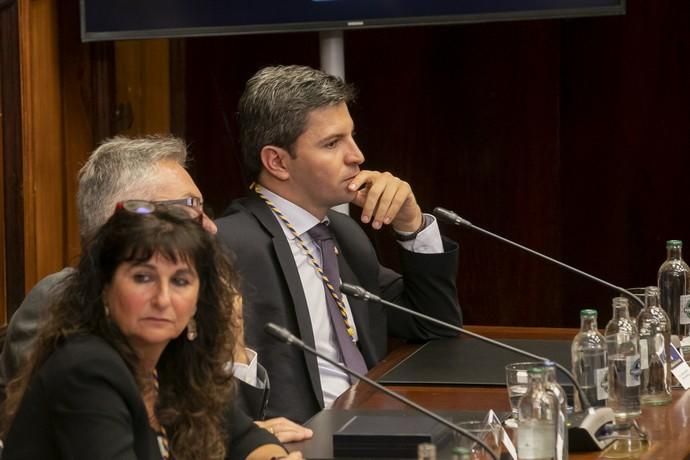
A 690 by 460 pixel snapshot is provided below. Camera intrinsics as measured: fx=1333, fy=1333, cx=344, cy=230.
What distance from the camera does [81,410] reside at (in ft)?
6.54

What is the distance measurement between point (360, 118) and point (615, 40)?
919 millimetres

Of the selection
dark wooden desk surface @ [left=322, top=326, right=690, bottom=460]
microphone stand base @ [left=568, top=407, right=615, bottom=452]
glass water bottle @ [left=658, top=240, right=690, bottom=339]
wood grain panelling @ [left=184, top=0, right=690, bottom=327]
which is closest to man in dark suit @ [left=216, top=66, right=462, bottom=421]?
dark wooden desk surface @ [left=322, top=326, right=690, bottom=460]

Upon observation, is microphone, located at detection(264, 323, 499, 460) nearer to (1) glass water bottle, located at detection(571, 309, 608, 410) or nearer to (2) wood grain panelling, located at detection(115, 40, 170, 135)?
(1) glass water bottle, located at detection(571, 309, 608, 410)

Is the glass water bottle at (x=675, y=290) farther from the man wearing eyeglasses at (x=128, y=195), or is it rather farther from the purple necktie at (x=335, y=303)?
the man wearing eyeglasses at (x=128, y=195)

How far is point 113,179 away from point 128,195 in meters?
0.05

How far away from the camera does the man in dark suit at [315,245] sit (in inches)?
121

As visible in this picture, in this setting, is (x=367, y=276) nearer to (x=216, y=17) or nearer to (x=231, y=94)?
(x=216, y=17)

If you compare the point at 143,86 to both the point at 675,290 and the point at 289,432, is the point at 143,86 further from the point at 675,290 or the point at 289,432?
the point at 289,432

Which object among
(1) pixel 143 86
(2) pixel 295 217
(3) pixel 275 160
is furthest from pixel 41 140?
(2) pixel 295 217

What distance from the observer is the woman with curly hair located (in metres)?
2.01

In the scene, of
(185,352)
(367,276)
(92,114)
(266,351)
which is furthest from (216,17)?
(185,352)

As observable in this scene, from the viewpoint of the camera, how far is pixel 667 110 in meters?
4.47

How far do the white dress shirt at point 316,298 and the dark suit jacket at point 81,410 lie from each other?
3.52ft

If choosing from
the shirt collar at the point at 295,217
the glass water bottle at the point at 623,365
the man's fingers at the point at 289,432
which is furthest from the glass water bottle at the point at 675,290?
the man's fingers at the point at 289,432
